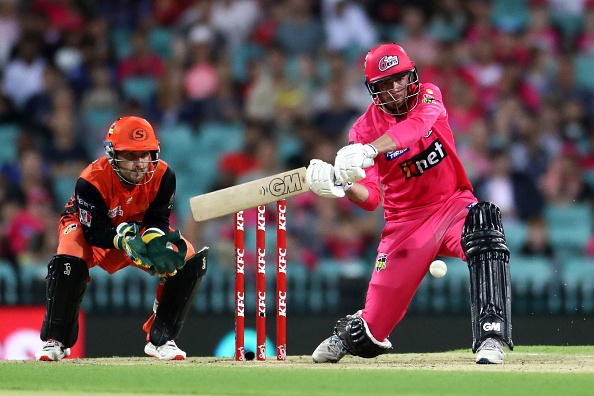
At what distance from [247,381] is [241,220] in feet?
5.15

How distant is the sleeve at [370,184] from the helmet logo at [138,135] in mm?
1161

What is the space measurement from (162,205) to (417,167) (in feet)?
4.92

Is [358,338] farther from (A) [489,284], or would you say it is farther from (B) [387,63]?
(B) [387,63]

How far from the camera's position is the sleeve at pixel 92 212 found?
5.78 meters

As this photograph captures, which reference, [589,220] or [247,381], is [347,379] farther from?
[589,220]

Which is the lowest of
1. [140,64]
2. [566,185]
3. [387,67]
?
[387,67]

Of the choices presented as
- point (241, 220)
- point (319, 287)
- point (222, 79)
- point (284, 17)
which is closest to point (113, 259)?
point (241, 220)

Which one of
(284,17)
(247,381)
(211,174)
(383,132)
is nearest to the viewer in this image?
(247,381)

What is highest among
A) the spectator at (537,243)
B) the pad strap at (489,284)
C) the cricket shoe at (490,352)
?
the spectator at (537,243)

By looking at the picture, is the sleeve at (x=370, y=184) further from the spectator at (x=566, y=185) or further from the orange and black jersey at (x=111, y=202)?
the spectator at (x=566, y=185)

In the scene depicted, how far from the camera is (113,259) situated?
6125mm

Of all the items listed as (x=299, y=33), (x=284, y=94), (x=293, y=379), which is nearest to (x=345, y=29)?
(x=299, y=33)

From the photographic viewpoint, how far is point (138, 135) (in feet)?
19.0

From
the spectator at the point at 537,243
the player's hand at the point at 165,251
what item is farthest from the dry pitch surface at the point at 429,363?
the spectator at the point at 537,243
